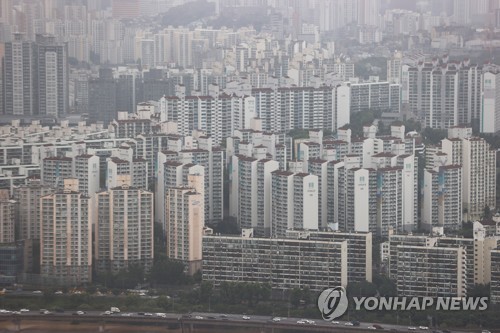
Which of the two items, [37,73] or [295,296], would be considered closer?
[295,296]

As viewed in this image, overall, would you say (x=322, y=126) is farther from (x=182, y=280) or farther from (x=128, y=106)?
(x=182, y=280)

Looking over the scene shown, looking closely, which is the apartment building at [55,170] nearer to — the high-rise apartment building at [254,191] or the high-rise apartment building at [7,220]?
the high-rise apartment building at [7,220]

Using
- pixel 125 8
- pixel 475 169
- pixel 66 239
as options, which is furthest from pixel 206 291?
pixel 125 8

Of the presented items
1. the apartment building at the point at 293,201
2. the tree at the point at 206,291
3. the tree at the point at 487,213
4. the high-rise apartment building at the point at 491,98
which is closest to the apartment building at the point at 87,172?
the apartment building at the point at 293,201

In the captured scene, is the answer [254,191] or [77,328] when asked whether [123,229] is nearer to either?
[254,191]

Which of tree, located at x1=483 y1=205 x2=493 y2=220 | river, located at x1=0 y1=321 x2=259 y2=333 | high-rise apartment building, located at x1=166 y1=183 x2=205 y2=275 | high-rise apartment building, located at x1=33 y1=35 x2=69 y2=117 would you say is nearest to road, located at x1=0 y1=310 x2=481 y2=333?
river, located at x1=0 y1=321 x2=259 y2=333

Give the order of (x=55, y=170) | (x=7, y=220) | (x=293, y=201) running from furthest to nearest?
(x=55, y=170) → (x=293, y=201) → (x=7, y=220)

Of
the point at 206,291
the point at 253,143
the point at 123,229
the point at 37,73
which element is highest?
the point at 37,73
